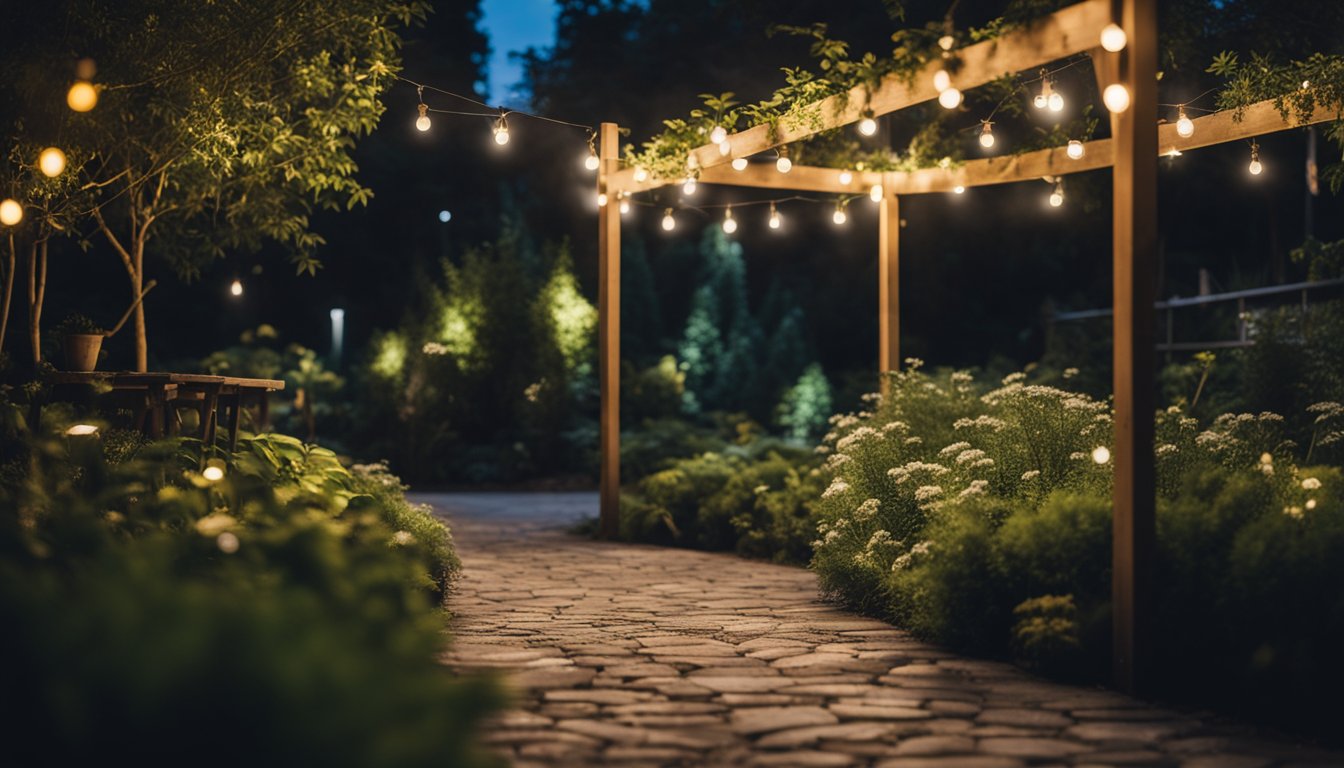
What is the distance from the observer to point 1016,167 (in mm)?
9883

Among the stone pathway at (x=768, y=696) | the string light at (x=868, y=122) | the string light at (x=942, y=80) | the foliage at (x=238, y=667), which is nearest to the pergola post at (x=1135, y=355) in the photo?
the stone pathway at (x=768, y=696)

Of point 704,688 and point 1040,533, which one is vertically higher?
point 1040,533

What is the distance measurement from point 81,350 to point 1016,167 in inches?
280

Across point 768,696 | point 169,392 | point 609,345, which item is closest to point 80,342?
point 169,392

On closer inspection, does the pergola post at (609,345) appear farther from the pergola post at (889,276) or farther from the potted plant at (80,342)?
the potted plant at (80,342)

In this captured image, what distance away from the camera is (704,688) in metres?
4.97

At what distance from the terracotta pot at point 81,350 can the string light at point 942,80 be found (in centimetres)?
552

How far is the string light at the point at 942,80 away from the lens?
6.30 m

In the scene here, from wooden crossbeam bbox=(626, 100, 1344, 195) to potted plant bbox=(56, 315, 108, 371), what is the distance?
182 inches

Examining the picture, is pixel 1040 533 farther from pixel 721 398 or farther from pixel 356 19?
pixel 721 398

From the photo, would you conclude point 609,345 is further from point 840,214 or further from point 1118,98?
point 1118,98

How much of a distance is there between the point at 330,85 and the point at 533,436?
31.5 ft

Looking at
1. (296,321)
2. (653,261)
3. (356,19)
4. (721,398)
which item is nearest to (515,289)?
(721,398)

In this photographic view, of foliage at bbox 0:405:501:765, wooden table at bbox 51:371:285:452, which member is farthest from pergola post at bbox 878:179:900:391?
foliage at bbox 0:405:501:765
